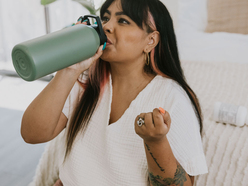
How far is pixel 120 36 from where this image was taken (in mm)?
863

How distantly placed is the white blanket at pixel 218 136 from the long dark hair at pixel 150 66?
0.20 m

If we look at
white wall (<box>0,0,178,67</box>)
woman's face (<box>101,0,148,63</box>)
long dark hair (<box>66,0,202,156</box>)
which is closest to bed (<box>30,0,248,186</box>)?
long dark hair (<box>66,0,202,156</box>)

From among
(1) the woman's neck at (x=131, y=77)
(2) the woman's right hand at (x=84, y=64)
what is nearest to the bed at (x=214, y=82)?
(1) the woman's neck at (x=131, y=77)

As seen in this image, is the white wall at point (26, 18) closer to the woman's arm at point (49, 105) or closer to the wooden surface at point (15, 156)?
the wooden surface at point (15, 156)

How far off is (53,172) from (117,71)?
23.6 inches

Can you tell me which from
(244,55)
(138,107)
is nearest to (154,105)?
(138,107)

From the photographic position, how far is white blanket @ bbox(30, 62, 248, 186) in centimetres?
102

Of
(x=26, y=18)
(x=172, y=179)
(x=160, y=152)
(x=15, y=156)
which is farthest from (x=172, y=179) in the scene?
(x=26, y=18)

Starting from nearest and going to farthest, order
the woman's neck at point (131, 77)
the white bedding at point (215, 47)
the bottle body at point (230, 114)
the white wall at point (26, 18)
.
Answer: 1. the woman's neck at point (131, 77)
2. the bottle body at point (230, 114)
3. the white bedding at point (215, 47)
4. the white wall at point (26, 18)

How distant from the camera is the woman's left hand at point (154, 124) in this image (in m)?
0.64

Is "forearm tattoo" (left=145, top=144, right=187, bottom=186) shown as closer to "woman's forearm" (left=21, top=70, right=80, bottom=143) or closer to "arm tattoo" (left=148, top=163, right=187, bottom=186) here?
"arm tattoo" (left=148, top=163, right=187, bottom=186)

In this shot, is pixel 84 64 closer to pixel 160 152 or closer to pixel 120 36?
pixel 120 36

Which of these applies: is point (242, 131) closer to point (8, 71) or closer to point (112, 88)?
point (112, 88)

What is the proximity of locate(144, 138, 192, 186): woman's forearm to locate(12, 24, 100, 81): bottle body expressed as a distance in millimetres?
292
